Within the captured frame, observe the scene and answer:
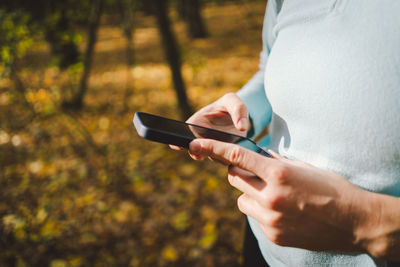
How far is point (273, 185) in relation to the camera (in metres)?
0.69

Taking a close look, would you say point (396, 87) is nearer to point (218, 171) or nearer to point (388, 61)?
point (388, 61)

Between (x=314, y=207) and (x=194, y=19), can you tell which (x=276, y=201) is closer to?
(x=314, y=207)

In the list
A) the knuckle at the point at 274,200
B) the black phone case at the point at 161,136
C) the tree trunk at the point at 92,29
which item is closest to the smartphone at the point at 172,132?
the black phone case at the point at 161,136

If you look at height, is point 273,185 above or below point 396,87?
below

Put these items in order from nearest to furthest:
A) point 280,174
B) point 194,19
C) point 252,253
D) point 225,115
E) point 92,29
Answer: point 280,174, point 225,115, point 252,253, point 92,29, point 194,19

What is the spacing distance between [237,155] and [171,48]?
3.25 metres

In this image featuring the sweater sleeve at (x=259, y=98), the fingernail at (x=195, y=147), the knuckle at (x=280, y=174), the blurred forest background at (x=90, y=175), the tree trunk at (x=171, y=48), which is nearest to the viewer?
the knuckle at (x=280, y=174)

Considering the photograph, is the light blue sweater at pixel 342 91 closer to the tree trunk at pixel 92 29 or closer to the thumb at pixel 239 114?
the thumb at pixel 239 114

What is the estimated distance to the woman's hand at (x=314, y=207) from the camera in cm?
69

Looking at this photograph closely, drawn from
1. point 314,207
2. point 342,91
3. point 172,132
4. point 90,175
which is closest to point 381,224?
point 314,207

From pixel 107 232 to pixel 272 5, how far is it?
8.90 ft

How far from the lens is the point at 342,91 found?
29.9 inches

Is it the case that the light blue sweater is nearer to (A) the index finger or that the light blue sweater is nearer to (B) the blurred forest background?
(A) the index finger

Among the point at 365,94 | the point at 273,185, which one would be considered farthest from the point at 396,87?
the point at 273,185
